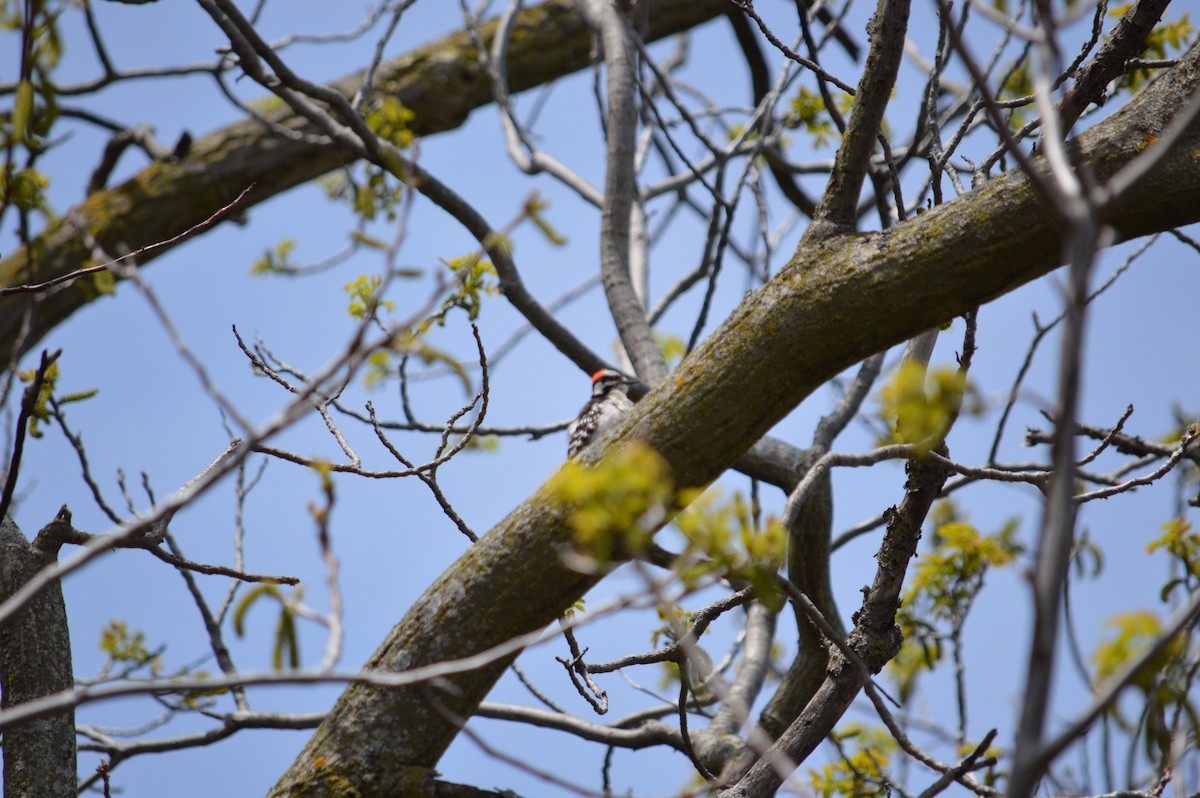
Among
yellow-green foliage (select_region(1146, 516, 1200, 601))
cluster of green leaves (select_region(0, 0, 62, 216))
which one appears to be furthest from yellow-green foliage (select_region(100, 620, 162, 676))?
yellow-green foliage (select_region(1146, 516, 1200, 601))

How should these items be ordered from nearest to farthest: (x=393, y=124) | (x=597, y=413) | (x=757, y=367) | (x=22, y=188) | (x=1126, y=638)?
(x=1126, y=638), (x=757, y=367), (x=22, y=188), (x=393, y=124), (x=597, y=413)

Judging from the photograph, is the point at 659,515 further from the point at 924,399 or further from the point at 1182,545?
the point at 1182,545

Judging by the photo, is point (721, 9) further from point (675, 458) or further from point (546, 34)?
point (675, 458)

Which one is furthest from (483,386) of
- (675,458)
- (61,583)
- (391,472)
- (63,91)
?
(63,91)

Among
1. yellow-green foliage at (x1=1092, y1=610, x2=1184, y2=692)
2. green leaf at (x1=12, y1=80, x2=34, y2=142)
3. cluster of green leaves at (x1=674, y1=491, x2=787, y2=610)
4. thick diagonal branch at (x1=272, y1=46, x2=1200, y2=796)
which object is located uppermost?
green leaf at (x1=12, y1=80, x2=34, y2=142)

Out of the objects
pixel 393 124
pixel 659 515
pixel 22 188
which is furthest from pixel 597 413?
pixel 659 515

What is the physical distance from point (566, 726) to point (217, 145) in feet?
15.3

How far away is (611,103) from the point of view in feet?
16.9

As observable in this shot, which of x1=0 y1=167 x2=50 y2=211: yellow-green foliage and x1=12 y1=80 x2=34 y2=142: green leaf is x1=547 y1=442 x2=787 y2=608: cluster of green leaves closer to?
x1=12 y1=80 x2=34 y2=142: green leaf

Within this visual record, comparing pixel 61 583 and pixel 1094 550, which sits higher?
pixel 1094 550

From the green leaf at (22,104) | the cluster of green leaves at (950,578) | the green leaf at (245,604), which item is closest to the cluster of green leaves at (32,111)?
the green leaf at (22,104)

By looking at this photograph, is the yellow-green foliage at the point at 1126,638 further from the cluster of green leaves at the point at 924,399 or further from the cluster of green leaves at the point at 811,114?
the cluster of green leaves at the point at 811,114

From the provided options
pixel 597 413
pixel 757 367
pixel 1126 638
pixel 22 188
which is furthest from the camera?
pixel 597 413

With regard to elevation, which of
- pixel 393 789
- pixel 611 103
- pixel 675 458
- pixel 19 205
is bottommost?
pixel 393 789
